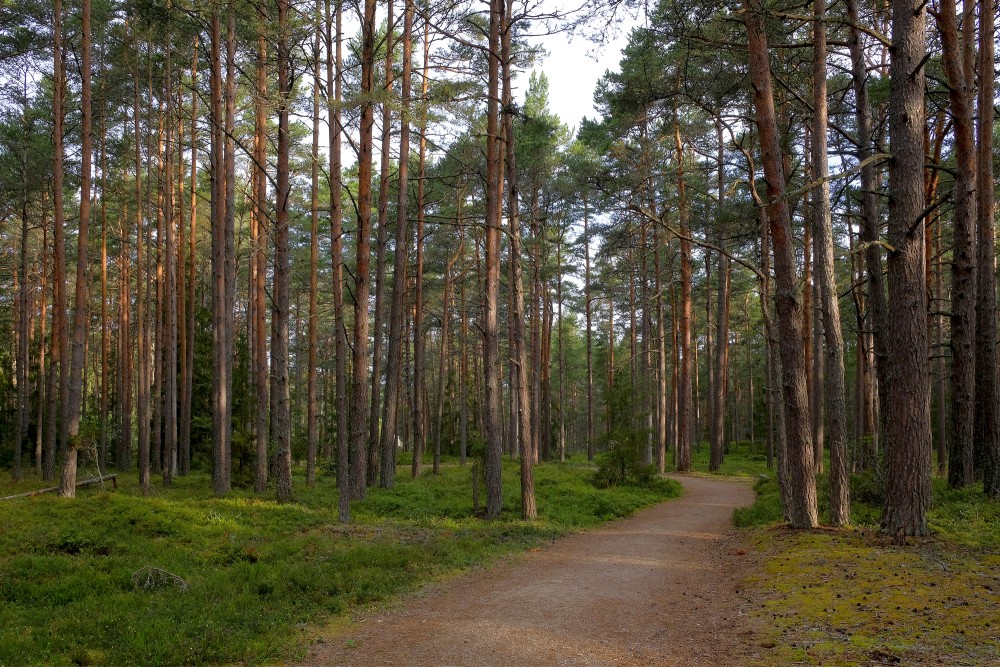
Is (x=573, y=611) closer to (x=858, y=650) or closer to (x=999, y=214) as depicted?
(x=858, y=650)

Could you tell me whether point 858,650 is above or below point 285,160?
below

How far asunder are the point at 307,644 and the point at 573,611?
2.69 m

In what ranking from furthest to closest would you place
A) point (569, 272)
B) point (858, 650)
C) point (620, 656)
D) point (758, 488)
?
1. point (569, 272)
2. point (758, 488)
3. point (620, 656)
4. point (858, 650)

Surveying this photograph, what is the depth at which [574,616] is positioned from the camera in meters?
6.47

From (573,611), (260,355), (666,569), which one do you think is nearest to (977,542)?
(666,569)

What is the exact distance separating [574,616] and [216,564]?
15.6 feet

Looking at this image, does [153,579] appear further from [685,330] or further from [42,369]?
[42,369]

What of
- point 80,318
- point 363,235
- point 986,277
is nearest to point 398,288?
point 363,235

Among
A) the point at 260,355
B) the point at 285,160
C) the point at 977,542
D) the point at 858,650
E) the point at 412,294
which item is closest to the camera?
the point at 858,650

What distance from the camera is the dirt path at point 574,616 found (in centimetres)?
532

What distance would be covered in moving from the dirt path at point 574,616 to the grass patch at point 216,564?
608 mm

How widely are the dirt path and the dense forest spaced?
2.59m

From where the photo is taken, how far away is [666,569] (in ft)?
28.7

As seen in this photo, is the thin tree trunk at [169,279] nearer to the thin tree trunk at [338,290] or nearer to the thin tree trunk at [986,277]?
the thin tree trunk at [338,290]
